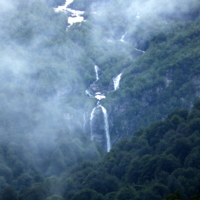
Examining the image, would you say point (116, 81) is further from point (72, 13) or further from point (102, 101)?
point (72, 13)

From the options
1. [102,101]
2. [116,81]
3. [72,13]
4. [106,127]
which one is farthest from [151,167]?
[72,13]

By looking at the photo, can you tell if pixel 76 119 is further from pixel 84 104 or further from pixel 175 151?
pixel 175 151

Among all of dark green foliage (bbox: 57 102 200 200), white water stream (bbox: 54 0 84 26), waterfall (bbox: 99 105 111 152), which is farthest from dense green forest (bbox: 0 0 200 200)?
white water stream (bbox: 54 0 84 26)

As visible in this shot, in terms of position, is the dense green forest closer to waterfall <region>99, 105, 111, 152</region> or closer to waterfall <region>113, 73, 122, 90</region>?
waterfall <region>99, 105, 111, 152</region>

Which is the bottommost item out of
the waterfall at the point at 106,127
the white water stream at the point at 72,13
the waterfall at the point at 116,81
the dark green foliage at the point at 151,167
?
the dark green foliage at the point at 151,167

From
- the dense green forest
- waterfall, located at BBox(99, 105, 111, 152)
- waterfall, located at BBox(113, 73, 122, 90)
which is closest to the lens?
the dense green forest

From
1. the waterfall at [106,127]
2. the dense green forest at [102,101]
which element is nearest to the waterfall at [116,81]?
the dense green forest at [102,101]

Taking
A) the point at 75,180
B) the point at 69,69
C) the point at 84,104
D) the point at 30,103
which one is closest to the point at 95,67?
the point at 69,69

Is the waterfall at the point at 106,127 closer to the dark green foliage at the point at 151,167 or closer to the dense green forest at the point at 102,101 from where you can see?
the dense green forest at the point at 102,101
